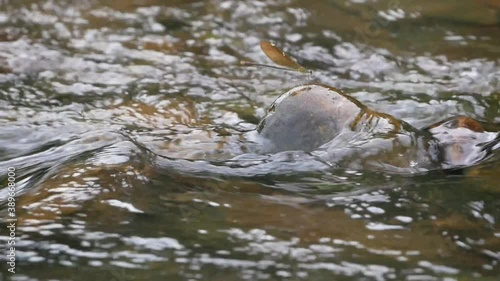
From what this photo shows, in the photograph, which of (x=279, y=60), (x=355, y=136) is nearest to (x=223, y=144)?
(x=355, y=136)

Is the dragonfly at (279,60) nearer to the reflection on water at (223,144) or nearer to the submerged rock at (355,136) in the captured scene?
the reflection on water at (223,144)

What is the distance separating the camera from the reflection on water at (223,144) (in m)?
2.52

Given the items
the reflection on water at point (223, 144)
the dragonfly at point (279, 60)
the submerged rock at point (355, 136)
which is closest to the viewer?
the reflection on water at point (223, 144)

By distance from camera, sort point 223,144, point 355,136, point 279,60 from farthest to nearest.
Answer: point 279,60 → point 223,144 → point 355,136

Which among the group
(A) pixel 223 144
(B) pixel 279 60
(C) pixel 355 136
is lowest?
(A) pixel 223 144

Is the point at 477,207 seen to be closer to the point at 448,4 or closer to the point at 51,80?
the point at 51,80

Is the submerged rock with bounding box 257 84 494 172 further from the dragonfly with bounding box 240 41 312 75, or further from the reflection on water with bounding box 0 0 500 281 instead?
the dragonfly with bounding box 240 41 312 75

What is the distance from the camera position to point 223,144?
150 inches

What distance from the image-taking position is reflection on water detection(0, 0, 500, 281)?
252 cm

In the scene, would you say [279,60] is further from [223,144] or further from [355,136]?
[355,136]

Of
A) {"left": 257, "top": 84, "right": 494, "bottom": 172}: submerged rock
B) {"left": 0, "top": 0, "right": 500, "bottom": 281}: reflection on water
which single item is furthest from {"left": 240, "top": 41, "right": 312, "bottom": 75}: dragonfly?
{"left": 257, "top": 84, "right": 494, "bottom": 172}: submerged rock

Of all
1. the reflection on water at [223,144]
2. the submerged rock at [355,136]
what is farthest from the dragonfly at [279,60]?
the submerged rock at [355,136]

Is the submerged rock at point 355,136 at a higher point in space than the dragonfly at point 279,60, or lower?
lower

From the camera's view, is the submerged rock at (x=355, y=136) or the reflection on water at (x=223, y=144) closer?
the reflection on water at (x=223, y=144)
